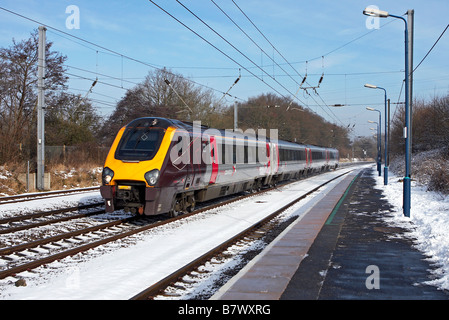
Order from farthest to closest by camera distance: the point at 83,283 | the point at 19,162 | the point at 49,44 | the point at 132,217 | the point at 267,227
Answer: the point at 49,44, the point at 19,162, the point at 132,217, the point at 267,227, the point at 83,283

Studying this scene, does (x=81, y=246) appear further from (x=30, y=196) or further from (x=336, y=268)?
(x=30, y=196)

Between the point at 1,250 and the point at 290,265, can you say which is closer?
the point at 290,265

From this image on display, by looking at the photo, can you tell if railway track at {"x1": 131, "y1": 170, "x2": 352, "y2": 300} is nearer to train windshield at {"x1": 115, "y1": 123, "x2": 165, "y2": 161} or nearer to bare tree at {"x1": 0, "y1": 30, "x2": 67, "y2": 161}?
train windshield at {"x1": 115, "y1": 123, "x2": 165, "y2": 161}

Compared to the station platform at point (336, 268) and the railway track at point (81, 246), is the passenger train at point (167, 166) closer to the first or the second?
the railway track at point (81, 246)

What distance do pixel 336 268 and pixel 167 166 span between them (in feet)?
17.9

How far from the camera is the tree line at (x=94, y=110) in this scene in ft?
81.5

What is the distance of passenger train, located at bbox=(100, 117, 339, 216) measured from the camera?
35.5 ft

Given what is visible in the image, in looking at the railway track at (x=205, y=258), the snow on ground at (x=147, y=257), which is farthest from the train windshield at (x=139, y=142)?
the railway track at (x=205, y=258)

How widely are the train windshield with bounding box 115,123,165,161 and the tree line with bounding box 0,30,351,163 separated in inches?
346

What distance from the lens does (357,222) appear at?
11688 millimetres

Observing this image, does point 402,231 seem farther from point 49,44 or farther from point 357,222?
point 49,44

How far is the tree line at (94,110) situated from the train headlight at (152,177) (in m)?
10.4

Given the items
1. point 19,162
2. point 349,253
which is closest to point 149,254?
point 349,253

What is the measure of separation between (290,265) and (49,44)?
27.8m
